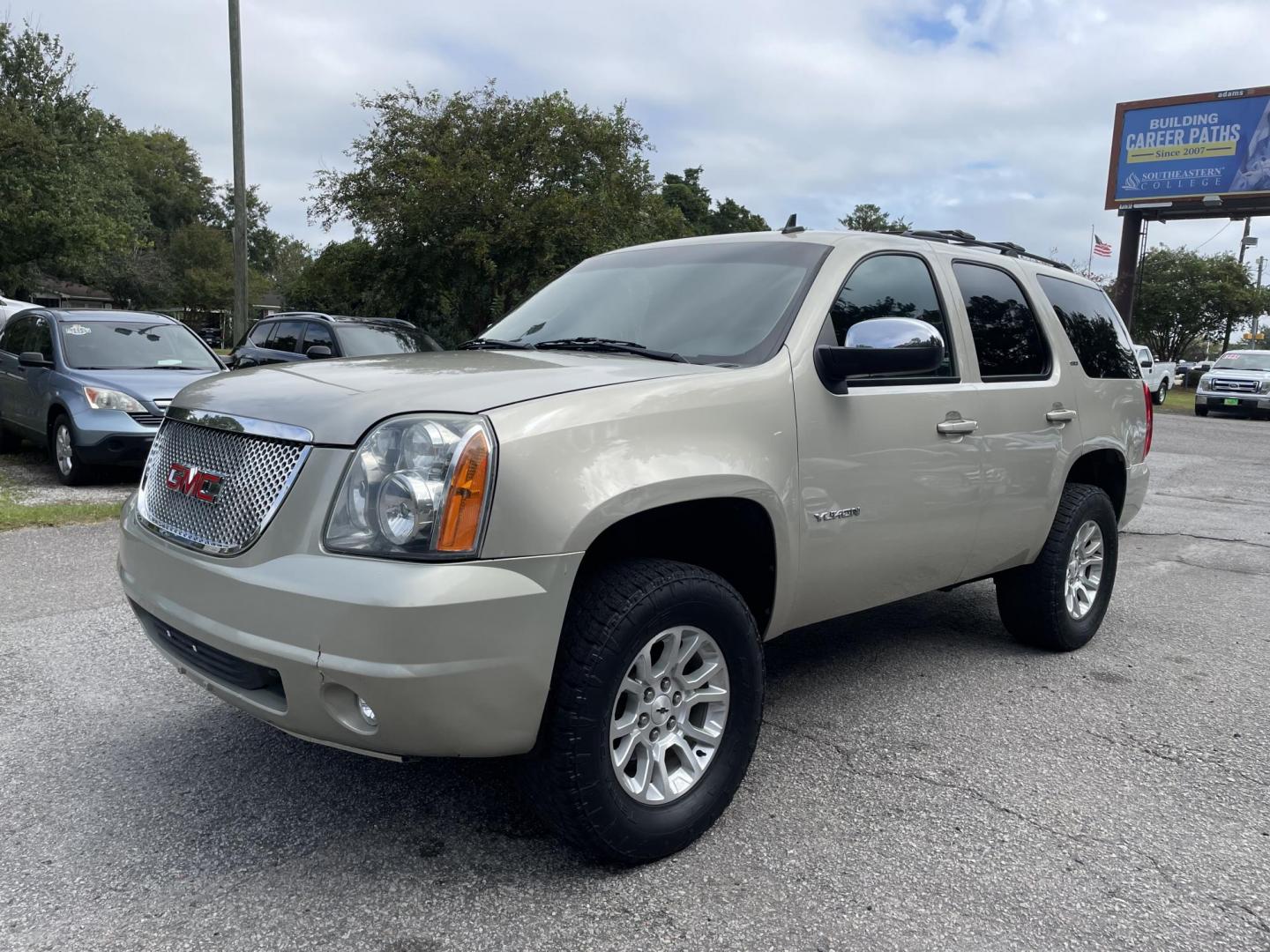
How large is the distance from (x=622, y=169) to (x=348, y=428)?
60.1 feet

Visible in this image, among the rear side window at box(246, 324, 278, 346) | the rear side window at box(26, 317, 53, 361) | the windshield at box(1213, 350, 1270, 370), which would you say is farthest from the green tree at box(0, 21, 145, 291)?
the windshield at box(1213, 350, 1270, 370)

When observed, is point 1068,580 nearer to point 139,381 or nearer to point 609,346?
point 609,346

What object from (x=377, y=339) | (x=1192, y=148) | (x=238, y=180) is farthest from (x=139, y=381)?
(x=1192, y=148)

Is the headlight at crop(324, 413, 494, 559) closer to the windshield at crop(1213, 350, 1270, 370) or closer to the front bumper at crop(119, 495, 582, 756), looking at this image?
the front bumper at crop(119, 495, 582, 756)

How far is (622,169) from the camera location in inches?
781

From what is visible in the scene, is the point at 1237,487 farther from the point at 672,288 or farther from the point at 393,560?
the point at 393,560

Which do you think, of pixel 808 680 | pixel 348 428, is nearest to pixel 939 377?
pixel 808 680

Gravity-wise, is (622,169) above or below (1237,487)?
above

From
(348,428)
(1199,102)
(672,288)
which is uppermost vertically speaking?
(1199,102)

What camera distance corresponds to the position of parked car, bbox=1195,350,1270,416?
2270cm

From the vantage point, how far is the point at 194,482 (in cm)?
286

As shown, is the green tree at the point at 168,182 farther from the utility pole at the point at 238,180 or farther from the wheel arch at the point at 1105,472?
the wheel arch at the point at 1105,472

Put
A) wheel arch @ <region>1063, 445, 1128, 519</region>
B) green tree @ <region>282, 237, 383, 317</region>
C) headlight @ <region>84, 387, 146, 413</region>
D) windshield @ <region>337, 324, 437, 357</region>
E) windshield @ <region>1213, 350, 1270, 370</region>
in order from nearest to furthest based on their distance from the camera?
wheel arch @ <region>1063, 445, 1128, 519</region>
headlight @ <region>84, 387, 146, 413</region>
windshield @ <region>337, 324, 437, 357</region>
green tree @ <region>282, 237, 383, 317</region>
windshield @ <region>1213, 350, 1270, 370</region>

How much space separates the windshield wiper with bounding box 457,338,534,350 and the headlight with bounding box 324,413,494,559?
135 cm
